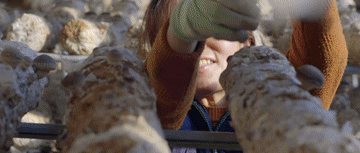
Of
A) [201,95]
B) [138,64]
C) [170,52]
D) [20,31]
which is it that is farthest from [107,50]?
[20,31]

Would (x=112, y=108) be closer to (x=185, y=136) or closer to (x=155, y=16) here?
(x=185, y=136)

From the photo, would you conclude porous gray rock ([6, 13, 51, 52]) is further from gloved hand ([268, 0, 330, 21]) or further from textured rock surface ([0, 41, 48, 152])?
gloved hand ([268, 0, 330, 21])

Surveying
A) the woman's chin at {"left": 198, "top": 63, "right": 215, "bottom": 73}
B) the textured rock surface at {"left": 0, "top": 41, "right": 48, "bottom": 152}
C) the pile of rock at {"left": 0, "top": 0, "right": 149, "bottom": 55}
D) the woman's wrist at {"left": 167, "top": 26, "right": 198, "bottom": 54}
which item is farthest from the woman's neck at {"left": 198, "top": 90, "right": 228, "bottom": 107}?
the pile of rock at {"left": 0, "top": 0, "right": 149, "bottom": 55}

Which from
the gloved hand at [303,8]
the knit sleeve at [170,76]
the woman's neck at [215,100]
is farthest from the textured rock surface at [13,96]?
the woman's neck at [215,100]

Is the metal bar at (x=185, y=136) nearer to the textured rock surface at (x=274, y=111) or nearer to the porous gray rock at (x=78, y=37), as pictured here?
the textured rock surface at (x=274, y=111)

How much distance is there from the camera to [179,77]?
688mm

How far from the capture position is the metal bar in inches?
20.2

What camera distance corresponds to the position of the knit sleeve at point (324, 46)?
62 cm

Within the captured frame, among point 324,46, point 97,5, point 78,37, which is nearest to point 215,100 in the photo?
point 324,46

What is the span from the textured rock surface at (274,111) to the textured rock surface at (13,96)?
0.87 ft

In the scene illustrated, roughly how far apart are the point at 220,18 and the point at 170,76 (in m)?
0.29

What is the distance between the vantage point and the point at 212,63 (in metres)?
0.97

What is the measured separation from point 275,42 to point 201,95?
1273 millimetres

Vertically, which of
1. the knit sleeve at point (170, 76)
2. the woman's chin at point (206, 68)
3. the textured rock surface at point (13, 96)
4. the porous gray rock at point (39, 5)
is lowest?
the porous gray rock at point (39, 5)
